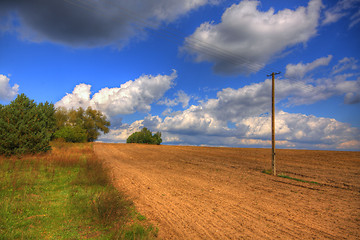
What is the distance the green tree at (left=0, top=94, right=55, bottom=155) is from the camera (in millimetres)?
20359

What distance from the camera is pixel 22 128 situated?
21.0m

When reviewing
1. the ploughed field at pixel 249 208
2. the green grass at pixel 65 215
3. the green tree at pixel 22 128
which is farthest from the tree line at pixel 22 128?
the ploughed field at pixel 249 208

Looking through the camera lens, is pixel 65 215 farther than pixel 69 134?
No

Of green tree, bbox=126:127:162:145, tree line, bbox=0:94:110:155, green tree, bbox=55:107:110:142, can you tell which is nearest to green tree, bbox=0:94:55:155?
tree line, bbox=0:94:110:155

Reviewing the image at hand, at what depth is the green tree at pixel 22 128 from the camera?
66.8 feet

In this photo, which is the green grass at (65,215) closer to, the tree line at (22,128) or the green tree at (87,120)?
the tree line at (22,128)

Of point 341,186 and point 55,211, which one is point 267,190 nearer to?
point 341,186

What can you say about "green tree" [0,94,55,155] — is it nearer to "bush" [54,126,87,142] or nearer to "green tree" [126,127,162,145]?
"bush" [54,126,87,142]

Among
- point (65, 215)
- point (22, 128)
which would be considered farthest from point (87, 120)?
point (65, 215)

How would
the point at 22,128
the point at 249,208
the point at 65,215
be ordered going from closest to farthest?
the point at 65,215
the point at 249,208
the point at 22,128

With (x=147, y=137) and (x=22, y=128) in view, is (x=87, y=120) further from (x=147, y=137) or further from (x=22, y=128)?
(x=22, y=128)

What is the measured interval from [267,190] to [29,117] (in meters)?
22.9

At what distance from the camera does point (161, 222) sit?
6578mm

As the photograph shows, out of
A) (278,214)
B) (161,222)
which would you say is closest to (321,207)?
(278,214)
